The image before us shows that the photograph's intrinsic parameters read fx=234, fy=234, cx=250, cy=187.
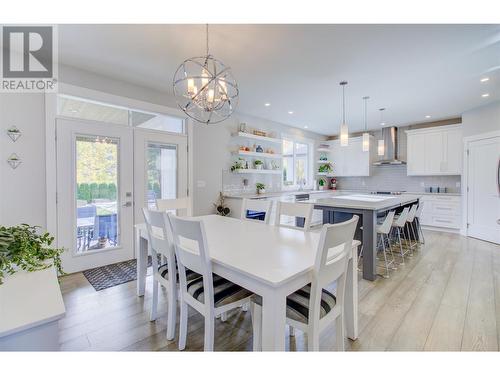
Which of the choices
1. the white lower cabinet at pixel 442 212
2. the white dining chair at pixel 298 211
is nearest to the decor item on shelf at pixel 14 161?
the white dining chair at pixel 298 211

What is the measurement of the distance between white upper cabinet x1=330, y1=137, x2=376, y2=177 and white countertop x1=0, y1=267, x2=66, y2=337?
684cm

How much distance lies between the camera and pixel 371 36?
7.35ft

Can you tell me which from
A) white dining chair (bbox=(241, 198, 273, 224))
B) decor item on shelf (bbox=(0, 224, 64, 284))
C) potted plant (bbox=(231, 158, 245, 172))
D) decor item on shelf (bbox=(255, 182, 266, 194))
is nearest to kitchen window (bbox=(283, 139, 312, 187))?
decor item on shelf (bbox=(255, 182, 266, 194))

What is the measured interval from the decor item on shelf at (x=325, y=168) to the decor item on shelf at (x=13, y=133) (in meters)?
6.60

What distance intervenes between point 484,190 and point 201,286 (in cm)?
568

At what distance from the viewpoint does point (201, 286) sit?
1622 millimetres

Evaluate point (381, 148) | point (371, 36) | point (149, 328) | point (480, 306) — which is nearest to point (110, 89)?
point (149, 328)

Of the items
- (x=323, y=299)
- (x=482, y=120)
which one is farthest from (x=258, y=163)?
(x=482, y=120)

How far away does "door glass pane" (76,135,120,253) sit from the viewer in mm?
3076

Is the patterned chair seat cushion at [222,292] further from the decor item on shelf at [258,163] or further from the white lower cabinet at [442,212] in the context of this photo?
the white lower cabinet at [442,212]

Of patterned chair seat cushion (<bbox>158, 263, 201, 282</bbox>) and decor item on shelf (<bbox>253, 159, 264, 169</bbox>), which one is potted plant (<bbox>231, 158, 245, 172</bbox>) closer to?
decor item on shelf (<bbox>253, 159, 264, 169</bbox>)

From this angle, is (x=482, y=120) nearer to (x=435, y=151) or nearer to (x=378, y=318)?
(x=435, y=151)
